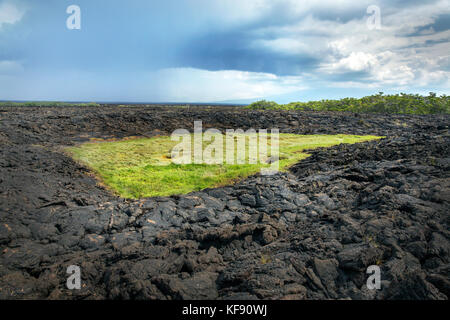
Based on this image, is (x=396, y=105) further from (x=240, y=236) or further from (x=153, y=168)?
(x=240, y=236)

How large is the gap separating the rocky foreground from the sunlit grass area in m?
2.19

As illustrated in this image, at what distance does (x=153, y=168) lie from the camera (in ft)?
68.8

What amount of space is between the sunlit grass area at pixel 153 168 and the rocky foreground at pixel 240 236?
2193 mm

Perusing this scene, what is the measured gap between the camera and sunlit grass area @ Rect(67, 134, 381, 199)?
17031 millimetres

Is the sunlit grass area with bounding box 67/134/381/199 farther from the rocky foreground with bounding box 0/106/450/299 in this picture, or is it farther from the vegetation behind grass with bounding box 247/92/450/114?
the vegetation behind grass with bounding box 247/92/450/114

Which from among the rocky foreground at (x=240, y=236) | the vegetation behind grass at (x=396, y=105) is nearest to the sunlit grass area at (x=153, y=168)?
the rocky foreground at (x=240, y=236)

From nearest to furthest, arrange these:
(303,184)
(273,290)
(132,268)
Answer: (273,290)
(132,268)
(303,184)

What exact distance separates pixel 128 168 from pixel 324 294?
17648mm

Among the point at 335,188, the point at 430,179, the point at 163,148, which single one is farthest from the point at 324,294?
the point at 163,148

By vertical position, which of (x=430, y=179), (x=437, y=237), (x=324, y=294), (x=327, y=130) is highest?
(x=327, y=130)

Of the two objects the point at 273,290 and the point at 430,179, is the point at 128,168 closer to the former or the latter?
the point at 273,290

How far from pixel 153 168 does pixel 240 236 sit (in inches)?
521

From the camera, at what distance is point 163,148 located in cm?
2869

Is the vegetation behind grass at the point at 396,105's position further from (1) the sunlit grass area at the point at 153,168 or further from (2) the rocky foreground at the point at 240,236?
(2) the rocky foreground at the point at 240,236
